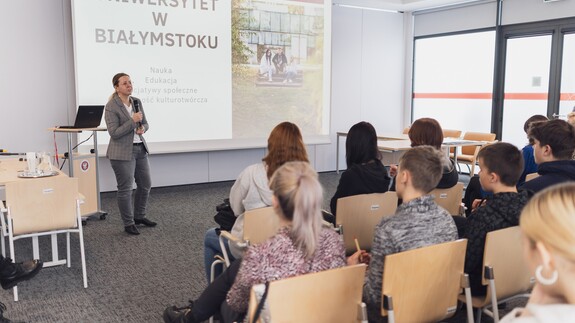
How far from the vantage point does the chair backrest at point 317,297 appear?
1.62m

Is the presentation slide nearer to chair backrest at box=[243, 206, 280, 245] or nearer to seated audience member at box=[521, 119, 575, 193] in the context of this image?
chair backrest at box=[243, 206, 280, 245]

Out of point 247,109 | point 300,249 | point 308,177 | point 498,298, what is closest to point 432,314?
point 498,298

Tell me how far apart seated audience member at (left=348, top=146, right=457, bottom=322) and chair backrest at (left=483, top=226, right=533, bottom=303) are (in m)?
0.17

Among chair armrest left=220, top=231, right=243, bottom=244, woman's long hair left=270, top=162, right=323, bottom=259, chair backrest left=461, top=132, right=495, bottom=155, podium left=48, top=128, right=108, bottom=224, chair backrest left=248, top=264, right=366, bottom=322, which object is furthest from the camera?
chair backrest left=461, top=132, right=495, bottom=155

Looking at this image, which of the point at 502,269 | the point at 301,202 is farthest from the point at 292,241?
the point at 502,269

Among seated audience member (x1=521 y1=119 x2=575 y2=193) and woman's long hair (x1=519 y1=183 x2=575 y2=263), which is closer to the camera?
woman's long hair (x1=519 y1=183 x2=575 y2=263)

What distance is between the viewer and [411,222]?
204 centimetres

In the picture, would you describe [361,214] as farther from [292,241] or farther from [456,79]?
[456,79]

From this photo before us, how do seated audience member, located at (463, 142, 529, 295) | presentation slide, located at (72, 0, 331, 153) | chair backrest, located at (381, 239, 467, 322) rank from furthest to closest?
presentation slide, located at (72, 0, 331, 153), seated audience member, located at (463, 142, 529, 295), chair backrest, located at (381, 239, 467, 322)

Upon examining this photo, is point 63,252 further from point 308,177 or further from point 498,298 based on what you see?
point 498,298

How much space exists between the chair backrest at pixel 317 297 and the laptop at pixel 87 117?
3607 millimetres

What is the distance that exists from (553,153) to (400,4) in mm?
6199

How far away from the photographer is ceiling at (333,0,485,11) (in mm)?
8133

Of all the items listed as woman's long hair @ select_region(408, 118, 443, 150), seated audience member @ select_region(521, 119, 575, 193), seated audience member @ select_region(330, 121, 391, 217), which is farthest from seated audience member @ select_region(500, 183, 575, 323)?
woman's long hair @ select_region(408, 118, 443, 150)
